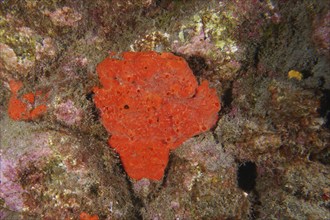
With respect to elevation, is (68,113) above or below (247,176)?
above

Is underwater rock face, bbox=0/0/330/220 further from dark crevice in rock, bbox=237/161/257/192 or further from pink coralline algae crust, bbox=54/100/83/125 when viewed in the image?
dark crevice in rock, bbox=237/161/257/192

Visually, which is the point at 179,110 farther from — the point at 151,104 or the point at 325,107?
the point at 325,107

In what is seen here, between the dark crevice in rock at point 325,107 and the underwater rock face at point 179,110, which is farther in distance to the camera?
the underwater rock face at point 179,110

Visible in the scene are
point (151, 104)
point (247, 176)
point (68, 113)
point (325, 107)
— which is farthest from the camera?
point (247, 176)

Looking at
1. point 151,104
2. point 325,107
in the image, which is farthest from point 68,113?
point 325,107

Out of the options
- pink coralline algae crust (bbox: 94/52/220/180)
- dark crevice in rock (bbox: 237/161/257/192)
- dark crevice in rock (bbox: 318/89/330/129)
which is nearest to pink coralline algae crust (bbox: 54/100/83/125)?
pink coralline algae crust (bbox: 94/52/220/180)

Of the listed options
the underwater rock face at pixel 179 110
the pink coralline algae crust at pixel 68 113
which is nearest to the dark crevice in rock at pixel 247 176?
the underwater rock face at pixel 179 110

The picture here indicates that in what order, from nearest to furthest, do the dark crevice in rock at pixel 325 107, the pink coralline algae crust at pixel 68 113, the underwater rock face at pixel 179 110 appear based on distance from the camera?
the dark crevice in rock at pixel 325 107, the underwater rock face at pixel 179 110, the pink coralline algae crust at pixel 68 113

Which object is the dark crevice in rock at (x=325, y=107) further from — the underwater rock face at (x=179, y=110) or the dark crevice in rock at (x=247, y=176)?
the dark crevice in rock at (x=247, y=176)
